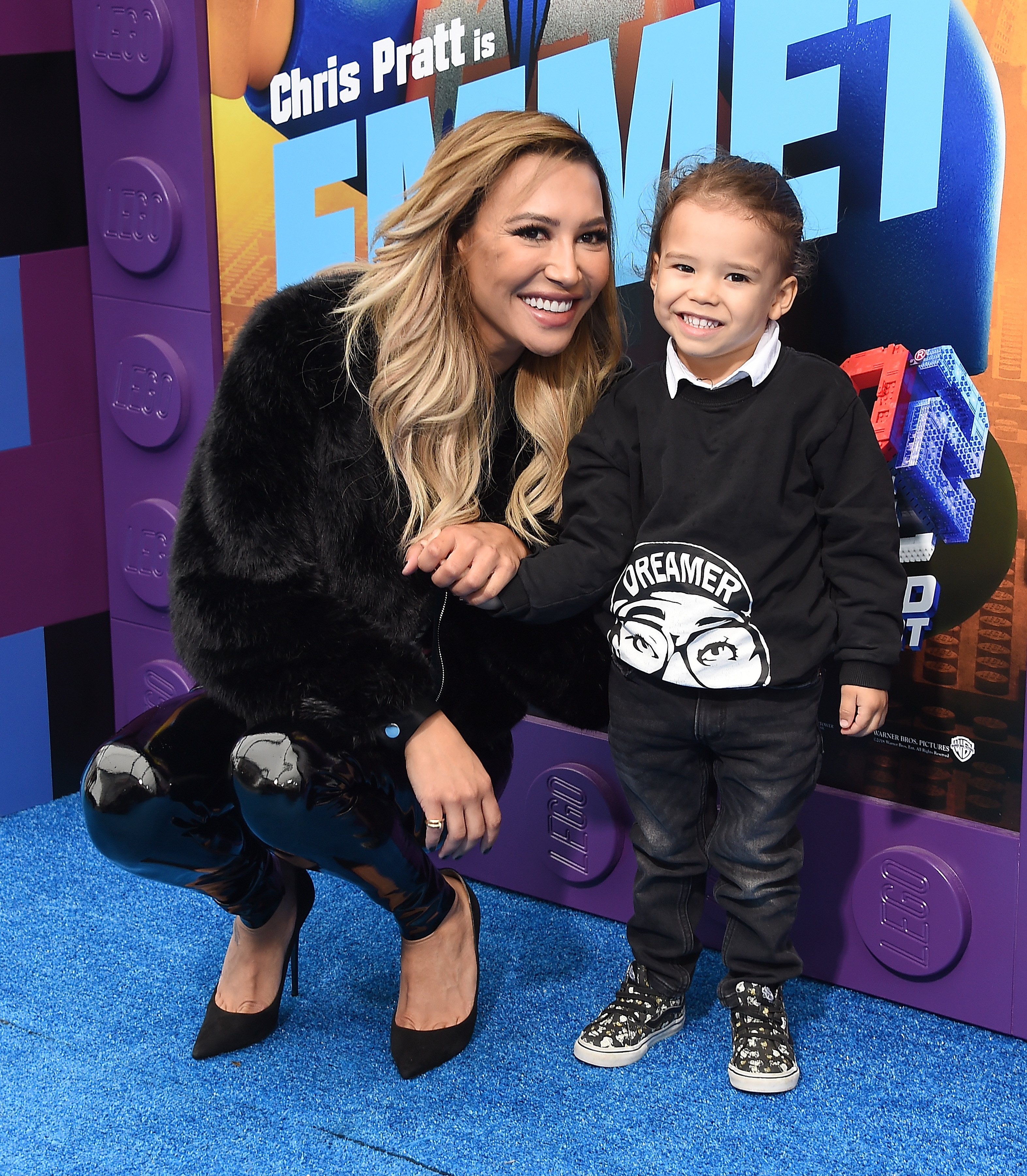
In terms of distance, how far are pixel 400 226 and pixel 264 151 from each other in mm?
667

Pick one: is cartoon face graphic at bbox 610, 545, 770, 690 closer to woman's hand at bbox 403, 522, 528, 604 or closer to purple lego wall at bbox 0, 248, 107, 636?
woman's hand at bbox 403, 522, 528, 604

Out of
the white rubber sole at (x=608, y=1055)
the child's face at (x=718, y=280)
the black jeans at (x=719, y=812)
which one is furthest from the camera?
the white rubber sole at (x=608, y=1055)

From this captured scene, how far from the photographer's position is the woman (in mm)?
1562

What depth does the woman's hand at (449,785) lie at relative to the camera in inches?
61.6

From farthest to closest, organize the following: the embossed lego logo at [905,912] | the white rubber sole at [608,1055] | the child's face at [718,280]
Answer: the embossed lego logo at [905,912] < the white rubber sole at [608,1055] < the child's face at [718,280]

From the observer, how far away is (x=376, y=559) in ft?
5.34

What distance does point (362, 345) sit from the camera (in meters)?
1.65

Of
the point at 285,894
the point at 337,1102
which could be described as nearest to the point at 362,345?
the point at 285,894

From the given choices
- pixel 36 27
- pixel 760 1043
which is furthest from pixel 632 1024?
pixel 36 27

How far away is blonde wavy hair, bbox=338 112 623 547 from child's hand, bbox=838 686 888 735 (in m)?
0.41

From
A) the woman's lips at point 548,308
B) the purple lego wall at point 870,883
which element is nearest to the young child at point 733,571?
the woman's lips at point 548,308

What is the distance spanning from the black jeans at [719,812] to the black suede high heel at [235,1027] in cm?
45

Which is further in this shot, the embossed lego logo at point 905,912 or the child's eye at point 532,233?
the embossed lego logo at point 905,912

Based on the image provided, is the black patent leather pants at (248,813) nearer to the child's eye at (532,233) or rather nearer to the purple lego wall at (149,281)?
the child's eye at (532,233)
